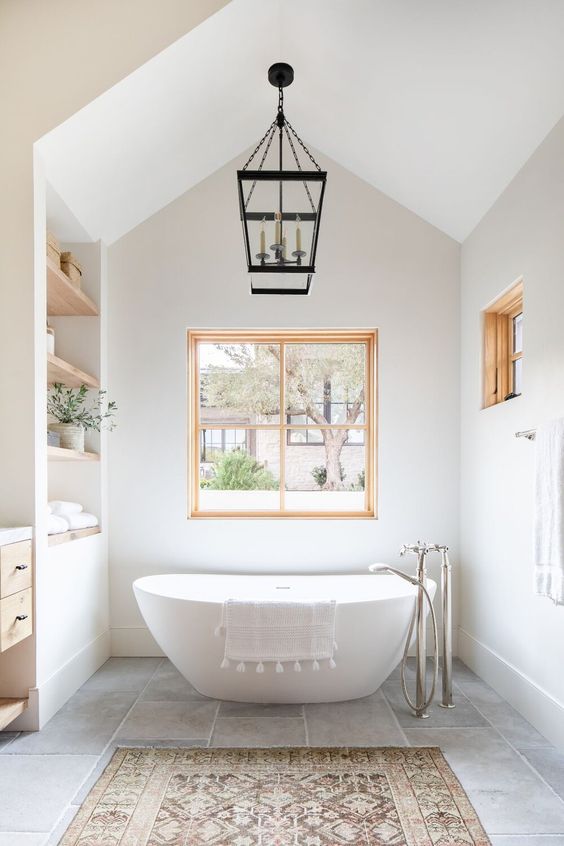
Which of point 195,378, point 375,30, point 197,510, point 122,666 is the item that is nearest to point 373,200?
point 375,30

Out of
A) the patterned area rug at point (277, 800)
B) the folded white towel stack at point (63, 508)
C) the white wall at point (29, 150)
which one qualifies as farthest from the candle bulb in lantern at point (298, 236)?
the patterned area rug at point (277, 800)

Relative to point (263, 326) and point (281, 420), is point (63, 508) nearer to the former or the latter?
point (281, 420)

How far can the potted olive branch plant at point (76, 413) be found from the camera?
11.8ft

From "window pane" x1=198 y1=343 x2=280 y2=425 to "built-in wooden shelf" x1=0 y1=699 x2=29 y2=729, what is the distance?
1940 mm

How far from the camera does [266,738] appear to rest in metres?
2.72

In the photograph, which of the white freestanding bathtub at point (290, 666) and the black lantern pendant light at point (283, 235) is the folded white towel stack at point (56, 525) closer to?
the white freestanding bathtub at point (290, 666)

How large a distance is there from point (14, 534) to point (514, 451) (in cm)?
231

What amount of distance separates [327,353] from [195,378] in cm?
87

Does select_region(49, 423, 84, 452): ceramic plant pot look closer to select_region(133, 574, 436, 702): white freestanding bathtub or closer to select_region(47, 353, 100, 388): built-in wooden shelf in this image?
select_region(47, 353, 100, 388): built-in wooden shelf

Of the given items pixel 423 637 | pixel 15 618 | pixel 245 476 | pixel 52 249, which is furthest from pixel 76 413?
pixel 423 637

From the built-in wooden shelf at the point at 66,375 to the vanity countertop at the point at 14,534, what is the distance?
0.84 meters

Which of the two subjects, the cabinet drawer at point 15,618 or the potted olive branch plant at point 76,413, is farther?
the potted olive branch plant at point 76,413

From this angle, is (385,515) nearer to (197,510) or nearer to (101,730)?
(197,510)

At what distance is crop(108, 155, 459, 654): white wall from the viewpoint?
3.96m
